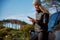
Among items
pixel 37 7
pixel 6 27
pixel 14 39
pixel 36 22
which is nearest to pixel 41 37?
pixel 36 22

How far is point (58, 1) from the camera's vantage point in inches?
199

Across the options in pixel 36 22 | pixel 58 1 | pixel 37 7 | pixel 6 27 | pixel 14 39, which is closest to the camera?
pixel 36 22

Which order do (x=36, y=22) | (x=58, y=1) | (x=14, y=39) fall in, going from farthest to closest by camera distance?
(x=58, y=1)
(x=14, y=39)
(x=36, y=22)

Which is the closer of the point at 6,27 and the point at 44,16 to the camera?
the point at 44,16

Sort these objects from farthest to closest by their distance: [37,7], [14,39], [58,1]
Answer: [58,1], [14,39], [37,7]

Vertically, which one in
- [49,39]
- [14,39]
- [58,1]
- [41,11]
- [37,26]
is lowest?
[14,39]

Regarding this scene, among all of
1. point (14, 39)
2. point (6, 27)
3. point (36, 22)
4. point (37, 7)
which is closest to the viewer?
point (36, 22)

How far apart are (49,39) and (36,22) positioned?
8.1 inches

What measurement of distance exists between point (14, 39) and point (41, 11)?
9.63ft

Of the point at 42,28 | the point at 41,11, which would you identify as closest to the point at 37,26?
the point at 42,28

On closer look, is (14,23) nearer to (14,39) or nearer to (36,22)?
(14,39)

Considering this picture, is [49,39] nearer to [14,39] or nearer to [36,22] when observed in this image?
[36,22]

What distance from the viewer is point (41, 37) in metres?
1.66

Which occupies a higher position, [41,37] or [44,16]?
[44,16]
